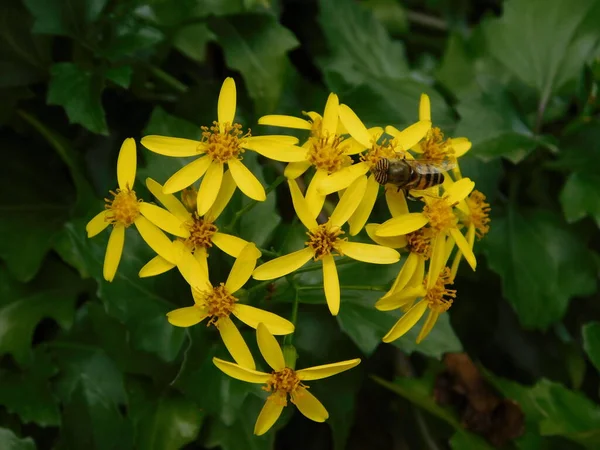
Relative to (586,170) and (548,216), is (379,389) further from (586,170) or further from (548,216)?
(586,170)

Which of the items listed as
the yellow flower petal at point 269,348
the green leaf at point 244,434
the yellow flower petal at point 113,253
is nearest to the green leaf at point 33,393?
the green leaf at point 244,434

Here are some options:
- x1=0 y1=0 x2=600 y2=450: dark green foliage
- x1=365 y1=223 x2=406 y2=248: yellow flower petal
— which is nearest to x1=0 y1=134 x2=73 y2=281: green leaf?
x1=0 y1=0 x2=600 y2=450: dark green foliage

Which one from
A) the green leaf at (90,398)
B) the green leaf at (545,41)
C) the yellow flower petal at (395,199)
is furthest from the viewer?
the green leaf at (545,41)

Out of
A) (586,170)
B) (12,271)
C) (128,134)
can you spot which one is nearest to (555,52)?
(586,170)

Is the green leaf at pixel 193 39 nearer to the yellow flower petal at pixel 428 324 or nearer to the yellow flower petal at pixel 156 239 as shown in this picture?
the yellow flower petal at pixel 156 239

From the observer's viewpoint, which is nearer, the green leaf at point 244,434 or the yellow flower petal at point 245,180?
the yellow flower petal at point 245,180

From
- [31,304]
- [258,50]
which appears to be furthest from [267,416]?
[258,50]

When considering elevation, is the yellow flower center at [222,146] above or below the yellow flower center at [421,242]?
above
